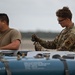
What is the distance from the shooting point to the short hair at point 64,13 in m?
7.10

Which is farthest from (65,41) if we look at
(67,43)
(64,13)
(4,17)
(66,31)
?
(4,17)

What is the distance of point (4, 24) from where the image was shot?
777 centimetres

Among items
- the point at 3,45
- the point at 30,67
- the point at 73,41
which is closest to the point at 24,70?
the point at 30,67

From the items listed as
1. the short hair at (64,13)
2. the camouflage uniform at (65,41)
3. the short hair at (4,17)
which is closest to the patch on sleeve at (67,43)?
the camouflage uniform at (65,41)

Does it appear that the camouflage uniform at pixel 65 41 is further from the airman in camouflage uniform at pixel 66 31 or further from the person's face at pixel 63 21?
the person's face at pixel 63 21

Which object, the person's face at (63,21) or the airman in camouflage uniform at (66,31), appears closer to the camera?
the airman in camouflage uniform at (66,31)

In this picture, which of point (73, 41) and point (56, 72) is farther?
point (73, 41)

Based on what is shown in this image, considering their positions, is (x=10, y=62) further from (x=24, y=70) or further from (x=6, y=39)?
(x=6, y=39)

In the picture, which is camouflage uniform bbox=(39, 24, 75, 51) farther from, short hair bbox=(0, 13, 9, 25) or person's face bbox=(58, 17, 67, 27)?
short hair bbox=(0, 13, 9, 25)

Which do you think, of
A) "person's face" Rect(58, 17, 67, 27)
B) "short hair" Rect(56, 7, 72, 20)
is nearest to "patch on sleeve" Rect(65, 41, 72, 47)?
"person's face" Rect(58, 17, 67, 27)

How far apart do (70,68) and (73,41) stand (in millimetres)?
1618

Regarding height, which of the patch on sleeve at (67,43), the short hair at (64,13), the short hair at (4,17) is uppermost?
the short hair at (64,13)

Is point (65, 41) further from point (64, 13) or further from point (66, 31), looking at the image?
point (64, 13)

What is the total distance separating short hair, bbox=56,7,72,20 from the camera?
710 centimetres
